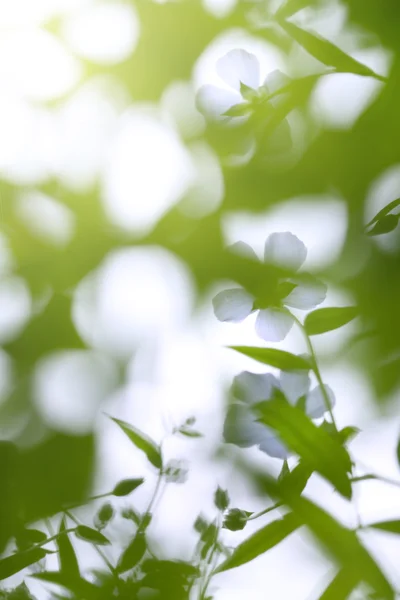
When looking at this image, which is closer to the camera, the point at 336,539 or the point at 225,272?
the point at 336,539

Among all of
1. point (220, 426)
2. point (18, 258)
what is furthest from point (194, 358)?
point (18, 258)

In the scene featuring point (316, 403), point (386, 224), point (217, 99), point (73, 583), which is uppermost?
point (217, 99)

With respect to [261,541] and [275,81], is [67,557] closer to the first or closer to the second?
[261,541]

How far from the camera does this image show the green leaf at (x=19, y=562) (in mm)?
383

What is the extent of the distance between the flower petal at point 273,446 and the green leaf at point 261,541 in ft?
0.12

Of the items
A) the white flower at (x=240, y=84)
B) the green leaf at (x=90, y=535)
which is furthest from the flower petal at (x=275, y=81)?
the green leaf at (x=90, y=535)

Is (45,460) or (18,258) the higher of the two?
(18,258)

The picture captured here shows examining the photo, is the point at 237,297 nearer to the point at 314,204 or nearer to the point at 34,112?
the point at 314,204

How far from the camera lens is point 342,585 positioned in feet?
1.12

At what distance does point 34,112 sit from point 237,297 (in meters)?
0.26

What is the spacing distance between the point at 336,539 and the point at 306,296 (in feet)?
0.47

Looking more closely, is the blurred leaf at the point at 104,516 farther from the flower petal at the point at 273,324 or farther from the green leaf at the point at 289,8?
the green leaf at the point at 289,8

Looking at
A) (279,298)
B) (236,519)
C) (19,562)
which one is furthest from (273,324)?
(19,562)

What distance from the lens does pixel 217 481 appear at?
423 mm
